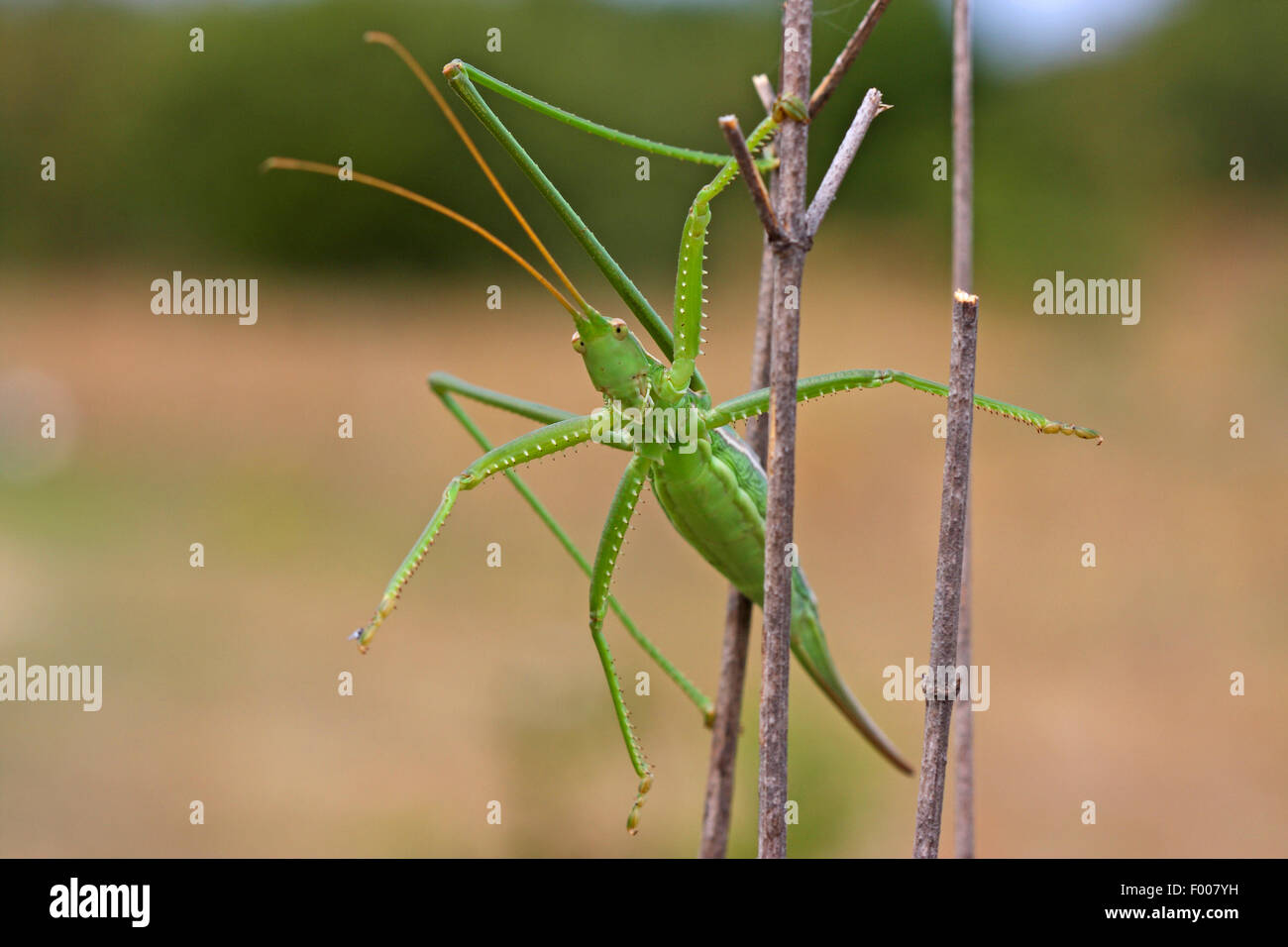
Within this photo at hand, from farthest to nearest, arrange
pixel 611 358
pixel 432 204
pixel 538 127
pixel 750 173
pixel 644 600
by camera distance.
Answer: pixel 538 127 → pixel 644 600 → pixel 611 358 → pixel 432 204 → pixel 750 173

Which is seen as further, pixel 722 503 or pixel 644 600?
pixel 644 600

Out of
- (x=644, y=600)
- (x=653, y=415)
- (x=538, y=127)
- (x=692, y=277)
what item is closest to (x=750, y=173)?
(x=692, y=277)

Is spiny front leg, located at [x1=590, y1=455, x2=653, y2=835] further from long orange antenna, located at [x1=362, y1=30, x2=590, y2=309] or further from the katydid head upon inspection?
long orange antenna, located at [x1=362, y1=30, x2=590, y2=309]

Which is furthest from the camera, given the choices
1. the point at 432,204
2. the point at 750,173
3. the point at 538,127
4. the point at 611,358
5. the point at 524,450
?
the point at 538,127

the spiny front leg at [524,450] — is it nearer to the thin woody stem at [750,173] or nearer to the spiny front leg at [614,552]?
the spiny front leg at [614,552]

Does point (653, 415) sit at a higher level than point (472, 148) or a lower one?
lower

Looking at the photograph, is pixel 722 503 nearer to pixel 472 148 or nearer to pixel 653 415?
pixel 653 415
